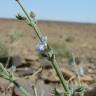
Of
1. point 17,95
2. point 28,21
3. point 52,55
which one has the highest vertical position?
point 28,21

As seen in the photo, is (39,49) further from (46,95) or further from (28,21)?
(46,95)

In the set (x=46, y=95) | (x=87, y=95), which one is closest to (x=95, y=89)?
(x=87, y=95)

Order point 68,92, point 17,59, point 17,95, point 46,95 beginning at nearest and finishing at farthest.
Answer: point 68,92, point 46,95, point 17,95, point 17,59

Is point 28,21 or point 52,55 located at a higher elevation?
point 28,21

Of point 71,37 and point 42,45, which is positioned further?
point 71,37

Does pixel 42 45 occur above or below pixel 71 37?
above

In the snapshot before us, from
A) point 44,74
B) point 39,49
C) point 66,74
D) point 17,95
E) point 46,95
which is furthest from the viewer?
point 44,74

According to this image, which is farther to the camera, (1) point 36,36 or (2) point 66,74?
(2) point 66,74

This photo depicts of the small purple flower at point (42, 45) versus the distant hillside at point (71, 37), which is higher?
the small purple flower at point (42, 45)

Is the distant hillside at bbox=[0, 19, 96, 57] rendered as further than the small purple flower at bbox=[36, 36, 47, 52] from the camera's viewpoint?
Yes

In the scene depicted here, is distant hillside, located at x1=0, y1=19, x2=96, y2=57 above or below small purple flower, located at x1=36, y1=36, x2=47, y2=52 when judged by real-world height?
below

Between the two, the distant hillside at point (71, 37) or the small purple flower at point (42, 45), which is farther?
the distant hillside at point (71, 37)
